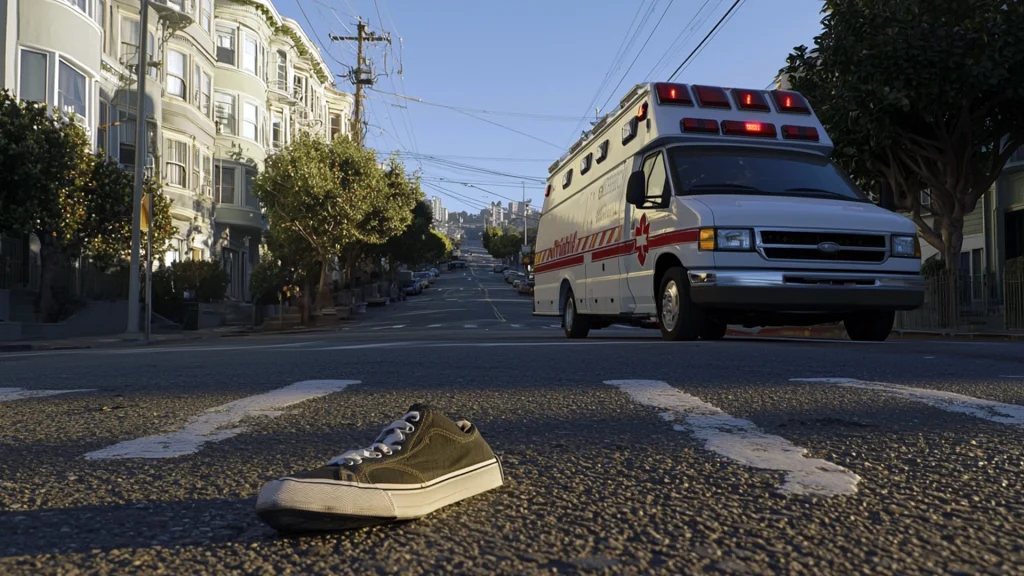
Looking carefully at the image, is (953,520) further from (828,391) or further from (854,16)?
(854,16)

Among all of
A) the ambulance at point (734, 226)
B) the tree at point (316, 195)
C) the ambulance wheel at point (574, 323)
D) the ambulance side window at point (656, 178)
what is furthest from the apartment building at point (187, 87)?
the ambulance side window at point (656, 178)

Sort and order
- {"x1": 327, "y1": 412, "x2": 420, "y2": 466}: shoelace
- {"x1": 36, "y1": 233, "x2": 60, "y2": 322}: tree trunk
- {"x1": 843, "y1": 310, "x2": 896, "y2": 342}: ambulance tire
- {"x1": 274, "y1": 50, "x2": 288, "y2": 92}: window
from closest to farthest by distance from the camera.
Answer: {"x1": 327, "y1": 412, "x2": 420, "y2": 466}: shoelace
{"x1": 843, "y1": 310, "x2": 896, "y2": 342}: ambulance tire
{"x1": 36, "y1": 233, "x2": 60, "y2": 322}: tree trunk
{"x1": 274, "y1": 50, "x2": 288, "y2": 92}: window

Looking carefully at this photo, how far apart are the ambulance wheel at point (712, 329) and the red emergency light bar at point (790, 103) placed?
116 inches

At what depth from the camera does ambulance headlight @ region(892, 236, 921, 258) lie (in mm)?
10133

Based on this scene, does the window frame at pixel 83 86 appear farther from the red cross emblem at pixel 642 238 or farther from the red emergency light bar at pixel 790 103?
the red emergency light bar at pixel 790 103

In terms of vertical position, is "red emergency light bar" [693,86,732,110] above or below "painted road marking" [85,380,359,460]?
above

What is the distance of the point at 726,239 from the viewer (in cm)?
977

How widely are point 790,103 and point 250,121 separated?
→ 33.4 metres

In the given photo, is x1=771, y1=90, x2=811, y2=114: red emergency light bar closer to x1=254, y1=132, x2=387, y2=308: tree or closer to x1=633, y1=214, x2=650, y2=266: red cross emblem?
x1=633, y1=214, x2=650, y2=266: red cross emblem

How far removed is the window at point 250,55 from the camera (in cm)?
4091

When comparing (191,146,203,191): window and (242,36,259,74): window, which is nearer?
(191,146,203,191): window

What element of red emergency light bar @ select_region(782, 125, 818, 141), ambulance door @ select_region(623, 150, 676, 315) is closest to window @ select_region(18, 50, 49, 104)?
ambulance door @ select_region(623, 150, 676, 315)

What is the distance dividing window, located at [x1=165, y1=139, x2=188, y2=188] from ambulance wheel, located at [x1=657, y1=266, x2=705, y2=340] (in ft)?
88.8

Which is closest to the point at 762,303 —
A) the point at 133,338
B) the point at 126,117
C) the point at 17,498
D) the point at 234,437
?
the point at 234,437
